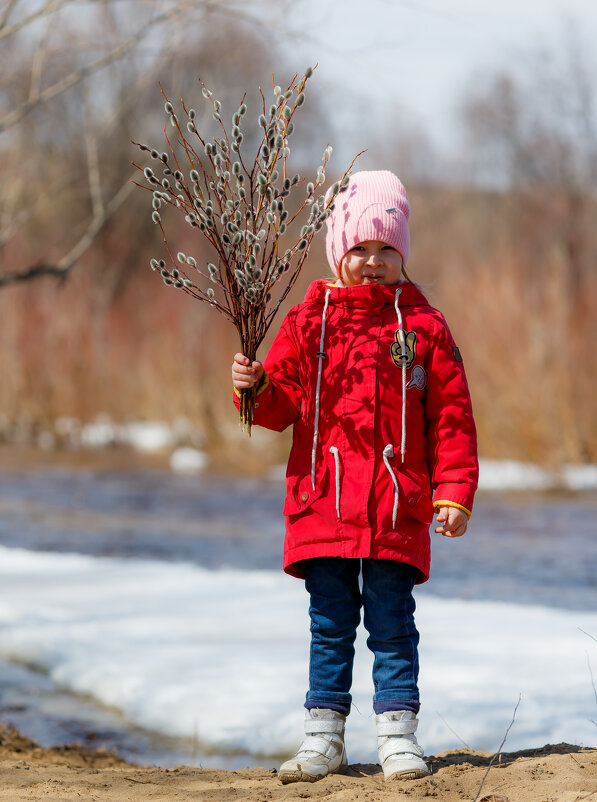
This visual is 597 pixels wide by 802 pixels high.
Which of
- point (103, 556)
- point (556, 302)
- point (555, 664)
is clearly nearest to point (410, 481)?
point (555, 664)

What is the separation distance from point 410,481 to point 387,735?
24.8 inches

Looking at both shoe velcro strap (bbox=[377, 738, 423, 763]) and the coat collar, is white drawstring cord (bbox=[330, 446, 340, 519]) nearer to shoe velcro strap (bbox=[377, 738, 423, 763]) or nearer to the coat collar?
the coat collar

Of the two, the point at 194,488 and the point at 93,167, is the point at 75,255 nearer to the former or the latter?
the point at 93,167

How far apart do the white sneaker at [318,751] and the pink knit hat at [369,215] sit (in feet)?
3.79

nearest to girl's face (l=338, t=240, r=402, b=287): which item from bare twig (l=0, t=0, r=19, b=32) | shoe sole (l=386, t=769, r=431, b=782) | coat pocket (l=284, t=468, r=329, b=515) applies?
coat pocket (l=284, t=468, r=329, b=515)

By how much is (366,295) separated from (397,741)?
111 centimetres

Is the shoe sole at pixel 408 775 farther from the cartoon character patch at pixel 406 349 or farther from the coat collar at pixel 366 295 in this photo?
the coat collar at pixel 366 295

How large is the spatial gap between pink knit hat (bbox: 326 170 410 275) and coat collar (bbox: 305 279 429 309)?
0.24 ft

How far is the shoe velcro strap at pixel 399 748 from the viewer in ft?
8.33

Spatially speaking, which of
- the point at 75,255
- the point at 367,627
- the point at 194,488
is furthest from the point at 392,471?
the point at 194,488

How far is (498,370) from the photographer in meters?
9.48

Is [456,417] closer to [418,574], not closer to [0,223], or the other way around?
[418,574]

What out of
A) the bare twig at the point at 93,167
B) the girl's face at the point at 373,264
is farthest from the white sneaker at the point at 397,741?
the bare twig at the point at 93,167

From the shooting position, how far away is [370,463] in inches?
101
